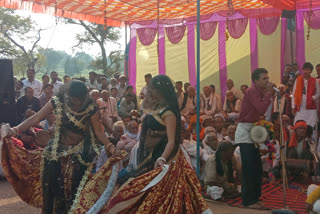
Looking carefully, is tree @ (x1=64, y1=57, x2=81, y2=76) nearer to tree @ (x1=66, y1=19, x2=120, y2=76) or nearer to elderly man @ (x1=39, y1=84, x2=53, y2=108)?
tree @ (x1=66, y1=19, x2=120, y2=76)

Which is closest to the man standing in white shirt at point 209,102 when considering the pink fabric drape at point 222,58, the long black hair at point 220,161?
the pink fabric drape at point 222,58

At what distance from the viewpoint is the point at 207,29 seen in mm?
13156

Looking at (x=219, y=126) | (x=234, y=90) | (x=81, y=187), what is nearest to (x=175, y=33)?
(x=234, y=90)

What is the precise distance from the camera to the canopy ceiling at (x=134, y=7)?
10.3m

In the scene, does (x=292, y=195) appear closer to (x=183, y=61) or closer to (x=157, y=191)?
(x=157, y=191)


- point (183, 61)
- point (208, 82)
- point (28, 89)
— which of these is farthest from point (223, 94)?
point (28, 89)

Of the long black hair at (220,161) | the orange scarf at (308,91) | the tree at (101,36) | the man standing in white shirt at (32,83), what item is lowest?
the long black hair at (220,161)

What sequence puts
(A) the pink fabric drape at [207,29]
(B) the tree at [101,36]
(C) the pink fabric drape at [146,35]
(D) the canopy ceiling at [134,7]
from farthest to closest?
(B) the tree at [101,36] < (C) the pink fabric drape at [146,35] < (A) the pink fabric drape at [207,29] < (D) the canopy ceiling at [134,7]

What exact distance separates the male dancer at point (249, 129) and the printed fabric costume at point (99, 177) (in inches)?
71.5

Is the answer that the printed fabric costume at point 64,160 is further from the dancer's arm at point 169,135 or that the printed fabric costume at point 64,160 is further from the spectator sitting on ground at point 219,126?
the spectator sitting on ground at point 219,126

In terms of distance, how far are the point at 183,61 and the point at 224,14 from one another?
2.02 m

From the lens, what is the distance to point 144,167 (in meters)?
4.23

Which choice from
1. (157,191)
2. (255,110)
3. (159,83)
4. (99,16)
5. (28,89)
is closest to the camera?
A: (157,191)

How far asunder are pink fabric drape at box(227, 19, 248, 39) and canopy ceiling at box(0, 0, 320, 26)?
15.1 inches
